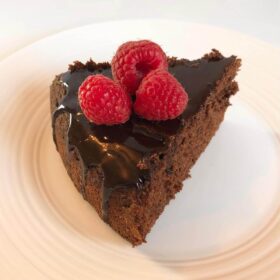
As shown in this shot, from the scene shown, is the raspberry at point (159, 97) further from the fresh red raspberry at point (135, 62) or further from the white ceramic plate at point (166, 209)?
the white ceramic plate at point (166, 209)

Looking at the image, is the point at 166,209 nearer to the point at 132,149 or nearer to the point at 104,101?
the point at 132,149

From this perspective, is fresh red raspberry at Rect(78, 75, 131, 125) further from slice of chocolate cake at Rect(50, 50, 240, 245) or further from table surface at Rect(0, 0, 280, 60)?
table surface at Rect(0, 0, 280, 60)

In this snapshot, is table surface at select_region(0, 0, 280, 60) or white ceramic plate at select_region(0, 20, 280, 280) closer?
white ceramic plate at select_region(0, 20, 280, 280)

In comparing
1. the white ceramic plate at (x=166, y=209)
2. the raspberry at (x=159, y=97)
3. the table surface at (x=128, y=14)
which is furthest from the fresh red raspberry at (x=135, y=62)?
the table surface at (x=128, y=14)

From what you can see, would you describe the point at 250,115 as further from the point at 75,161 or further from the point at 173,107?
the point at 75,161

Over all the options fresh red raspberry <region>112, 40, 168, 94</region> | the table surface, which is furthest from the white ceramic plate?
fresh red raspberry <region>112, 40, 168, 94</region>

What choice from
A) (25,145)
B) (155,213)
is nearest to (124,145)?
(155,213)
